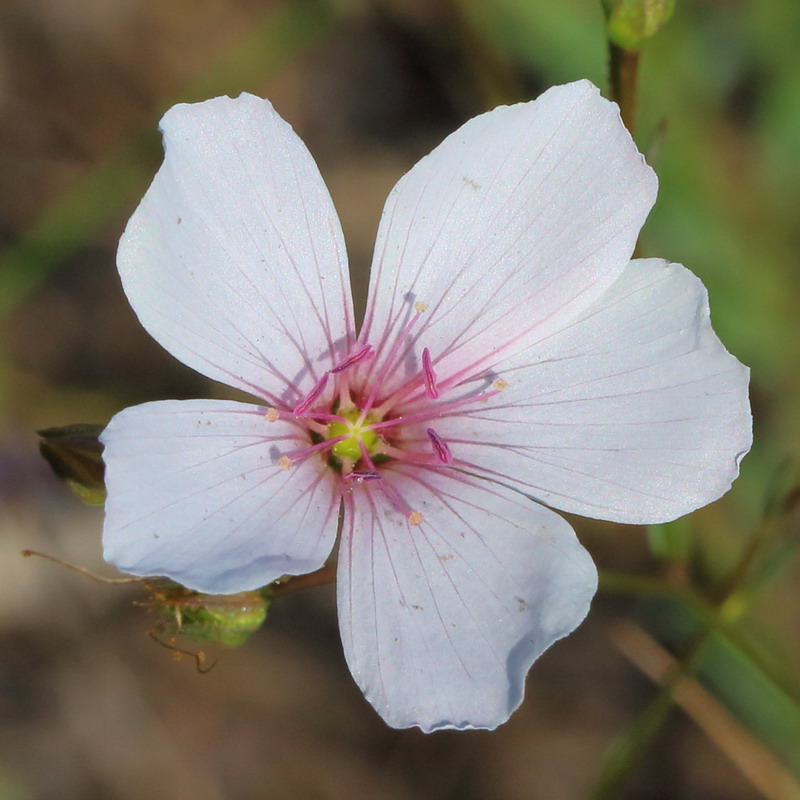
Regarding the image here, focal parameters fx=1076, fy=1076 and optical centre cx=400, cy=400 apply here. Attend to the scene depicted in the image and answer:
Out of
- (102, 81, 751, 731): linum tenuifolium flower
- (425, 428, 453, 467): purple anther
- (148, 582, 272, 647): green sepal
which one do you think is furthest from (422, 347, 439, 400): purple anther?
(148, 582, 272, 647): green sepal

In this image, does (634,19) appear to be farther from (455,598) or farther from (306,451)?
(455,598)

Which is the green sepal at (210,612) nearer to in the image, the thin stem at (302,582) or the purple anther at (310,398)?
the thin stem at (302,582)

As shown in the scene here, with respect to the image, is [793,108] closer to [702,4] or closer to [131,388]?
[702,4]

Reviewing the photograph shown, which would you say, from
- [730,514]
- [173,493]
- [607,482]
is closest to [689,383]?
[607,482]

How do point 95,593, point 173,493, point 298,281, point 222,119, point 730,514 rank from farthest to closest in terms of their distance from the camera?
point 95,593 < point 730,514 < point 298,281 < point 222,119 < point 173,493

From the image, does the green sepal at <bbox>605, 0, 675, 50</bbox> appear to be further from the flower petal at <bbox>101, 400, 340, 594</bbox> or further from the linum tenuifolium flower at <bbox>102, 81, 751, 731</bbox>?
the flower petal at <bbox>101, 400, 340, 594</bbox>
